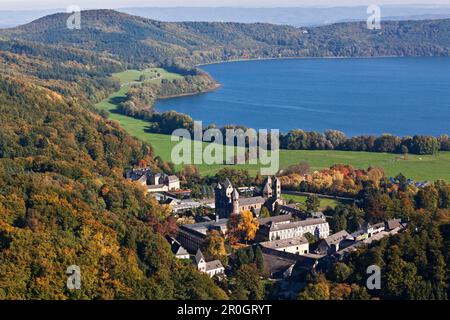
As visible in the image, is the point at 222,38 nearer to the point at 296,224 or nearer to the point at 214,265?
the point at 296,224

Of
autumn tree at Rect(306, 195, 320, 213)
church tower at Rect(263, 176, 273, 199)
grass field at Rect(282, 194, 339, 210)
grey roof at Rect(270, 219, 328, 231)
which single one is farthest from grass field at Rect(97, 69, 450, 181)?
grey roof at Rect(270, 219, 328, 231)

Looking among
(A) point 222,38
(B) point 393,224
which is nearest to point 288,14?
(A) point 222,38

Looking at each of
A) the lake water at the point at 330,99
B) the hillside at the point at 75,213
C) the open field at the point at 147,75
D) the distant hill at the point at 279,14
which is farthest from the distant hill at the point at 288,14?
the hillside at the point at 75,213

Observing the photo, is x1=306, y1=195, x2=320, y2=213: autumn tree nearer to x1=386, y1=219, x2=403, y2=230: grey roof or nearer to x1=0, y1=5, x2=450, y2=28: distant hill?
x1=386, y1=219, x2=403, y2=230: grey roof

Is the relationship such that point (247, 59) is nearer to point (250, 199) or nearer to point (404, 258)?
point (250, 199)
